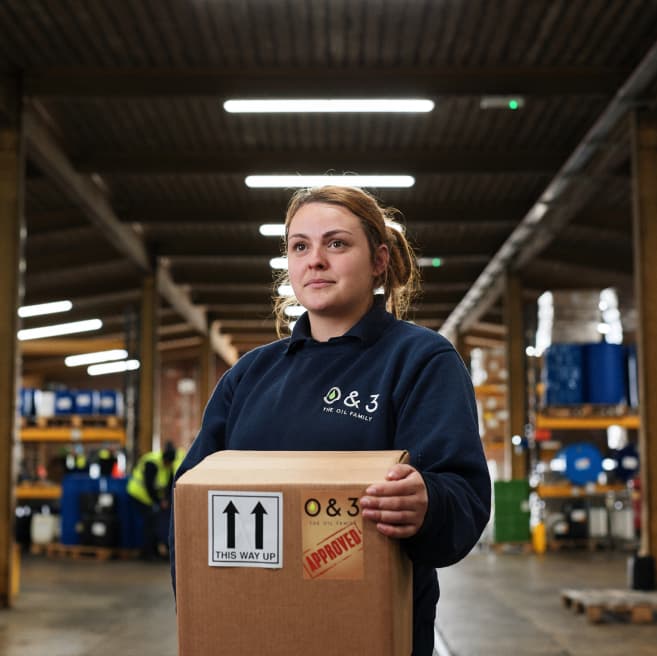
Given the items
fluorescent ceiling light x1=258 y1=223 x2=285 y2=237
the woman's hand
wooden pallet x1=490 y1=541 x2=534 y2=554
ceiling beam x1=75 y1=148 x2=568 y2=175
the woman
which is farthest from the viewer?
fluorescent ceiling light x1=258 y1=223 x2=285 y2=237

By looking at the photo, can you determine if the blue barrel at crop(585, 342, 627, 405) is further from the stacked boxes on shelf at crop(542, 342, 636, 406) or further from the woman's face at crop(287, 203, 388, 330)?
the woman's face at crop(287, 203, 388, 330)

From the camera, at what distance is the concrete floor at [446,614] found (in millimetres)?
6723

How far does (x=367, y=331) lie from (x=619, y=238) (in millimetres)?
14418

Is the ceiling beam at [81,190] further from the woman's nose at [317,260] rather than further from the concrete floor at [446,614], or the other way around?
the woman's nose at [317,260]

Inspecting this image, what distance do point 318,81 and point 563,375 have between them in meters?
6.90

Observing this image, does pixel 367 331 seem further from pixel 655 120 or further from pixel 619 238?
pixel 619 238

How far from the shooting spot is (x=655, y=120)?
9.18 meters

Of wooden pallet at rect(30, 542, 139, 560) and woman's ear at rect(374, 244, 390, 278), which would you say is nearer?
woman's ear at rect(374, 244, 390, 278)

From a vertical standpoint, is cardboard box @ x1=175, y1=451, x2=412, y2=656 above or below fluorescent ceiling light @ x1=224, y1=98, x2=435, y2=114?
below

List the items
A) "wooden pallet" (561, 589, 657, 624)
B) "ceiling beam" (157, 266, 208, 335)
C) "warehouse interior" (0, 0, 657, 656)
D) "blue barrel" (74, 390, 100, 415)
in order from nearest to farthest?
"wooden pallet" (561, 589, 657, 624), "warehouse interior" (0, 0, 657, 656), "blue barrel" (74, 390, 100, 415), "ceiling beam" (157, 266, 208, 335)

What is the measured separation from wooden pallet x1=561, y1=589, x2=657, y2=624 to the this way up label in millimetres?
6757

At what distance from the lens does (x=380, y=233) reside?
1917 millimetres

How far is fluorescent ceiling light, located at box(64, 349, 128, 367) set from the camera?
89.9 ft

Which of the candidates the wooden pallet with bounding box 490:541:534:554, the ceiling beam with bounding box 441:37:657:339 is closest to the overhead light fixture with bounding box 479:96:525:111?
the ceiling beam with bounding box 441:37:657:339
